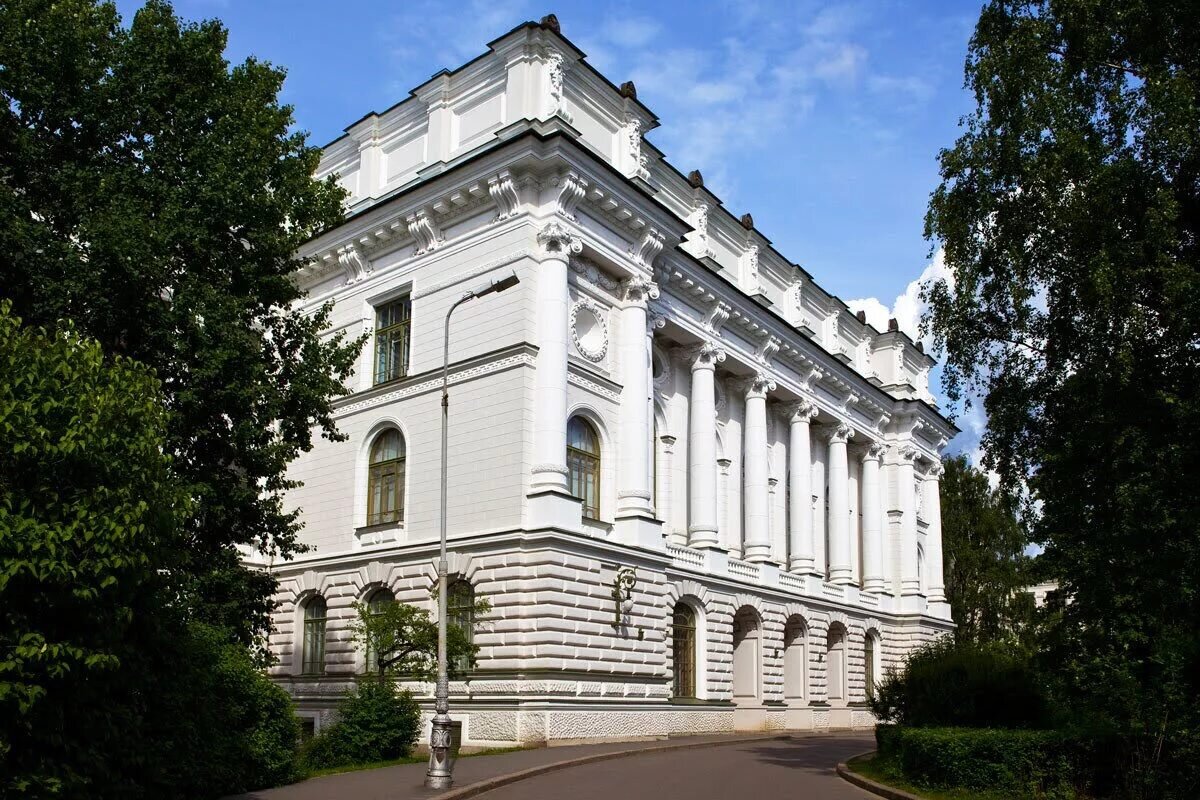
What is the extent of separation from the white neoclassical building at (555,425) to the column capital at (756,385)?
9 centimetres

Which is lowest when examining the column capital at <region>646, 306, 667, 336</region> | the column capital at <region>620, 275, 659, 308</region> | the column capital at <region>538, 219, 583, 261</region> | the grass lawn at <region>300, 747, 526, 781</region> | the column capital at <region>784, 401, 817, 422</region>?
the grass lawn at <region>300, 747, 526, 781</region>

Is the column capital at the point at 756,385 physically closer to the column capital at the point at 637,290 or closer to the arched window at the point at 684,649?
the column capital at the point at 637,290

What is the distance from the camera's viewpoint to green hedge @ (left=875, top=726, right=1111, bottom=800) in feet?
58.4

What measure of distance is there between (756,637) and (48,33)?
31916 millimetres

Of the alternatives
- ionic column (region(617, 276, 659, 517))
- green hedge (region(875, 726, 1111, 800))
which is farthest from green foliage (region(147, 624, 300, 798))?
ionic column (region(617, 276, 659, 517))

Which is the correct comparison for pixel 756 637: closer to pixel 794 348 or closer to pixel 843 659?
pixel 843 659

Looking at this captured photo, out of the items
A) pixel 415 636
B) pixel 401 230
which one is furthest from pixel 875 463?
pixel 415 636

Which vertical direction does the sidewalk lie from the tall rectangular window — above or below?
below

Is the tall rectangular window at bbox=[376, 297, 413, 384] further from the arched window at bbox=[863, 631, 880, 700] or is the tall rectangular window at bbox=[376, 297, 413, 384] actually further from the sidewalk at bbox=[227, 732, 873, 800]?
the arched window at bbox=[863, 631, 880, 700]

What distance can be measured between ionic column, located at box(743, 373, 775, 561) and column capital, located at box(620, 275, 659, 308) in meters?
10.8

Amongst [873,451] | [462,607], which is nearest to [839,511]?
[873,451]

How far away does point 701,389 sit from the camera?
41812 mm

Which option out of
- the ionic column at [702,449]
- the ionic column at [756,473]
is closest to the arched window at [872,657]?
the ionic column at [756,473]

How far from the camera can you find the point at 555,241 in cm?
3309
